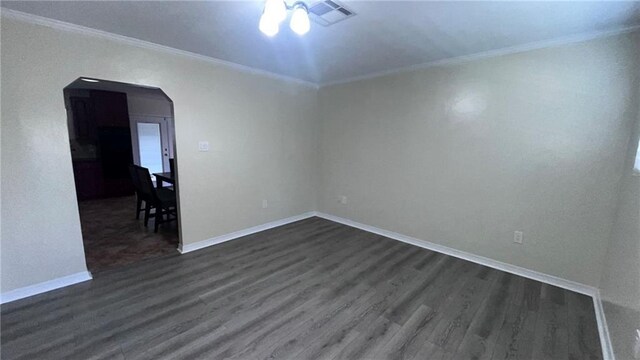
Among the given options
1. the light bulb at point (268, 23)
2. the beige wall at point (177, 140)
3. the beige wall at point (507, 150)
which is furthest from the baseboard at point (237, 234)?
the light bulb at point (268, 23)

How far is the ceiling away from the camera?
1.86m

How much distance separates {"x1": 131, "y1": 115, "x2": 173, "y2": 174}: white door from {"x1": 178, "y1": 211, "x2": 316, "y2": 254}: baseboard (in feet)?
14.8

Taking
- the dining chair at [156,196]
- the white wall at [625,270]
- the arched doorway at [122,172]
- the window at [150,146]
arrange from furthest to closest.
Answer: the window at [150,146] → the dining chair at [156,196] → the arched doorway at [122,172] → the white wall at [625,270]

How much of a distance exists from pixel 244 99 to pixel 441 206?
9.41ft

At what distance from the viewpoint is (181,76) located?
114 inches

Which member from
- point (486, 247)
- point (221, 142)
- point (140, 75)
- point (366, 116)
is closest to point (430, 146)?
point (366, 116)

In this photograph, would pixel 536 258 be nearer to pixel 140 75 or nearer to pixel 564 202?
pixel 564 202

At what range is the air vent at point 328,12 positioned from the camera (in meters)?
1.83

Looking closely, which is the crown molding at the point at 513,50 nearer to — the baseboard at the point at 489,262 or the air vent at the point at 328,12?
the air vent at the point at 328,12

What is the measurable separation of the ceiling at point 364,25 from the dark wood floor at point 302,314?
226cm

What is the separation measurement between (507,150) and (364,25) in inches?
74.9

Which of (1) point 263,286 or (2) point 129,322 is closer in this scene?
(2) point 129,322

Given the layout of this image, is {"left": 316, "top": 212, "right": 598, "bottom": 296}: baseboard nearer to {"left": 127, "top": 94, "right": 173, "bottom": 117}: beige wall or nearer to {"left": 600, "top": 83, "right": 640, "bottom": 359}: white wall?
{"left": 600, "top": 83, "right": 640, "bottom": 359}: white wall

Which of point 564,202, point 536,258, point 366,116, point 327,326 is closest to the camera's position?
point 327,326
